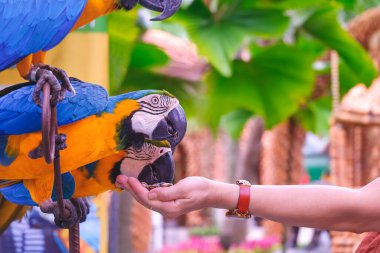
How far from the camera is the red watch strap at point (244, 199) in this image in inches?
32.5

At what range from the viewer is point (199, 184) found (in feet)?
→ 2.67

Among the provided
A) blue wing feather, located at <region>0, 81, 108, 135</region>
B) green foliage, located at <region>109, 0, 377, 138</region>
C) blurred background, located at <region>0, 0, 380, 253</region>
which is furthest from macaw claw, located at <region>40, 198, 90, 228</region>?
green foliage, located at <region>109, 0, 377, 138</region>

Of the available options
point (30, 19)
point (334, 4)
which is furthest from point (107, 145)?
point (334, 4)

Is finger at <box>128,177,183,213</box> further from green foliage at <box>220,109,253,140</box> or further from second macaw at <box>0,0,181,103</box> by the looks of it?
green foliage at <box>220,109,253,140</box>

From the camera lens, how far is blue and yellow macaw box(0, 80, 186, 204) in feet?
2.46

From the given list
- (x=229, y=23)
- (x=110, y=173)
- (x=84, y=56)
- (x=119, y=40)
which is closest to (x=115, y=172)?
(x=110, y=173)

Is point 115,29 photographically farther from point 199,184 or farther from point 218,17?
point 199,184

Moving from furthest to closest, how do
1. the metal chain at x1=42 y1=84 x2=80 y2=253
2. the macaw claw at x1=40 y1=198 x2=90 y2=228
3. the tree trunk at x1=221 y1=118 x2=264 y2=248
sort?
the tree trunk at x1=221 y1=118 x2=264 y2=248 → the macaw claw at x1=40 y1=198 x2=90 y2=228 → the metal chain at x1=42 y1=84 x2=80 y2=253

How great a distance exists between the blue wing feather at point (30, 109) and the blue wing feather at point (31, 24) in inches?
1.8

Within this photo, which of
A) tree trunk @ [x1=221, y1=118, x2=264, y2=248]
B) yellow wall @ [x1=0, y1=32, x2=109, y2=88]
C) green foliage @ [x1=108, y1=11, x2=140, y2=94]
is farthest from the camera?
tree trunk @ [x1=221, y1=118, x2=264, y2=248]

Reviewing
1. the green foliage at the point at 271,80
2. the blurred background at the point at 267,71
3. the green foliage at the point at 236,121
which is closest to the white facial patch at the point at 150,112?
the blurred background at the point at 267,71

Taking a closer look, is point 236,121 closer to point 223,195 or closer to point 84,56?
point 84,56

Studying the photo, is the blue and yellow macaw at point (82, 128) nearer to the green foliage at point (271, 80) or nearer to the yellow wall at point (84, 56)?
the yellow wall at point (84, 56)

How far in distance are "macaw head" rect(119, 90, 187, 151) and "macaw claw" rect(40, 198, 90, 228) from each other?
11 cm
